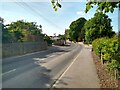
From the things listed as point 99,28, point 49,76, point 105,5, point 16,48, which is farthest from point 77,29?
point 105,5

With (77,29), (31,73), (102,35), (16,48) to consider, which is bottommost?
(31,73)

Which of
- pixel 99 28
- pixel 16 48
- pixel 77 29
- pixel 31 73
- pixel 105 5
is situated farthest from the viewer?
pixel 77 29

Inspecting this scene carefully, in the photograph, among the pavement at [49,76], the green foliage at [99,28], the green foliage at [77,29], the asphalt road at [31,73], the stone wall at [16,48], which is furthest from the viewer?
the green foliage at [77,29]

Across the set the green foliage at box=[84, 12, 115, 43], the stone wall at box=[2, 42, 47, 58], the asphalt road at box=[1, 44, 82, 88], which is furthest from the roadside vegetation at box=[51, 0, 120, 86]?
the stone wall at box=[2, 42, 47, 58]

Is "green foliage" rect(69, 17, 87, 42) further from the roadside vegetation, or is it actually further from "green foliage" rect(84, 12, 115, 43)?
"green foliage" rect(84, 12, 115, 43)

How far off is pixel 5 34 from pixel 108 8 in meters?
30.8

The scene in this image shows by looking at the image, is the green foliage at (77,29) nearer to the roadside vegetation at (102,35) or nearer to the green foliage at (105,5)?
the roadside vegetation at (102,35)

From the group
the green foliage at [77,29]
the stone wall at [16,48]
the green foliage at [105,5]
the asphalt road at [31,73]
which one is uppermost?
the green foliage at [77,29]

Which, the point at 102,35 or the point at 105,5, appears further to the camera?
the point at 102,35

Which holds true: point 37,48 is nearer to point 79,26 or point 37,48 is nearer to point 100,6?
point 100,6

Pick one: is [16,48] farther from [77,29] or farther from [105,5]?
[77,29]

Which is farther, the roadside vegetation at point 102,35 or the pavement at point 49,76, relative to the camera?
the pavement at point 49,76

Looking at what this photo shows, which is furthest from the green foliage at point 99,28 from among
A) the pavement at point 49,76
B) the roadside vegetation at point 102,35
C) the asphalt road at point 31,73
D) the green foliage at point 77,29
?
the green foliage at point 77,29

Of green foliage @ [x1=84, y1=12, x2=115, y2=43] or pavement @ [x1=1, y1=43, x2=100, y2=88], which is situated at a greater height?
green foliage @ [x1=84, y1=12, x2=115, y2=43]
